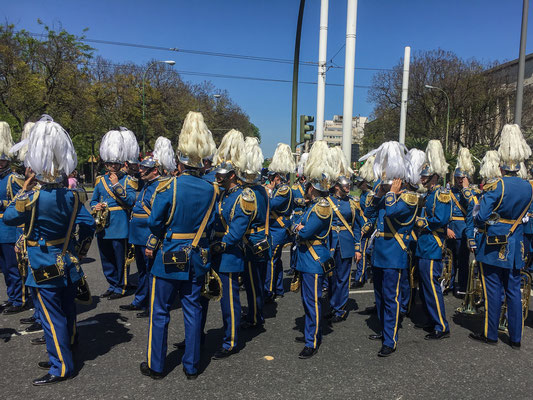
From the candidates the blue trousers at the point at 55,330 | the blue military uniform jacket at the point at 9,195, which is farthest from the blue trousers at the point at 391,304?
the blue military uniform jacket at the point at 9,195

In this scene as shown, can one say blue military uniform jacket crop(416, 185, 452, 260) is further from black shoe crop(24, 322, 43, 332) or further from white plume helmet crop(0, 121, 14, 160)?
white plume helmet crop(0, 121, 14, 160)

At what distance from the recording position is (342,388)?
12.8ft

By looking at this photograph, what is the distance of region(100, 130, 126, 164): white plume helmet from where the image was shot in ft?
22.0

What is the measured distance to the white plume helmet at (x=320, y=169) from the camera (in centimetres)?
468

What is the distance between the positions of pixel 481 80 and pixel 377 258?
36.9 metres

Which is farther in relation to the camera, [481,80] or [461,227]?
[481,80]

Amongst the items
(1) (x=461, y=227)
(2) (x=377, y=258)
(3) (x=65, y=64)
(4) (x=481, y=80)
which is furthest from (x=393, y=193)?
(4) (x=481, y=80)

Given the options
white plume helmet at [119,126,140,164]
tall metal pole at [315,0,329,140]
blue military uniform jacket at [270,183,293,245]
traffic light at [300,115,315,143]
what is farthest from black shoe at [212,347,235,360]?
tall metal pole at [315,0,329,140]

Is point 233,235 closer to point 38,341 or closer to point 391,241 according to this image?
point 391,241

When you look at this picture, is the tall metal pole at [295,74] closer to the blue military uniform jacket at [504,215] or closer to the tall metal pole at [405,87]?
the blue military uniform jacket at [504,215]

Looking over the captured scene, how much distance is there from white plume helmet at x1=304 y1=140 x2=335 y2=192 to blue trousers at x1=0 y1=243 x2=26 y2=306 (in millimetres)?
4153

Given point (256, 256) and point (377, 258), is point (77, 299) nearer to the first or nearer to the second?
point (256, 256)

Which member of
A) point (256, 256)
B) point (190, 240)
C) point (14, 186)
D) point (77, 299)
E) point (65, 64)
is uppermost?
point (65, 64)

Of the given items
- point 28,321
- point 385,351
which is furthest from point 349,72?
point 28,321
